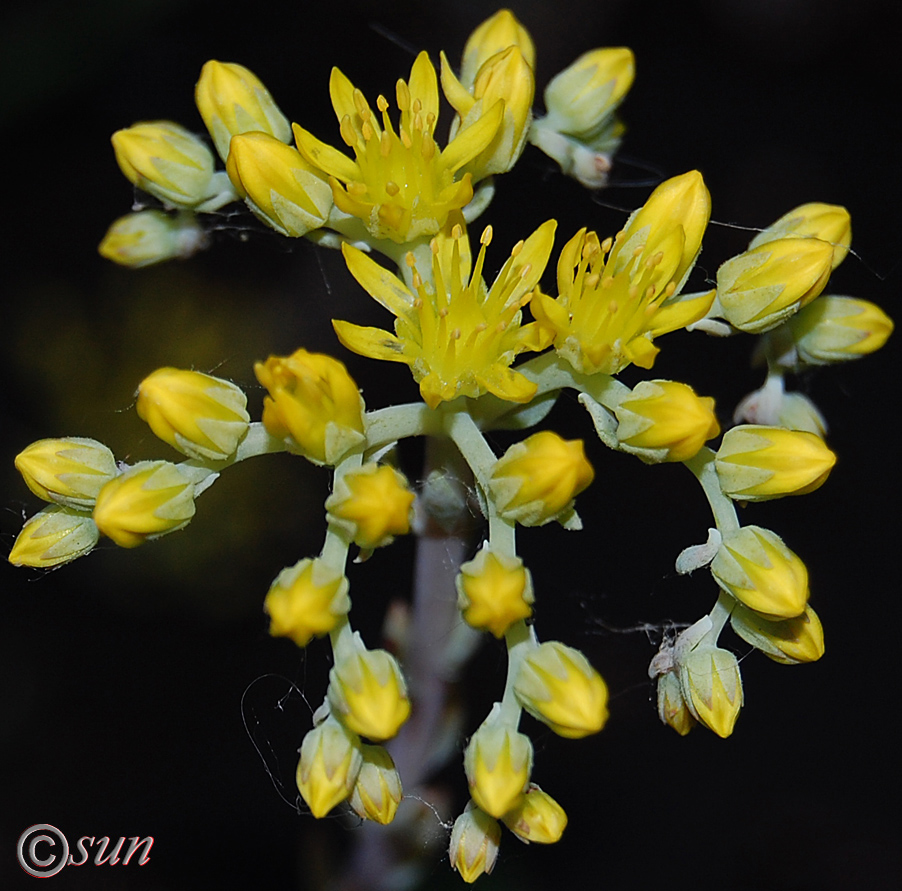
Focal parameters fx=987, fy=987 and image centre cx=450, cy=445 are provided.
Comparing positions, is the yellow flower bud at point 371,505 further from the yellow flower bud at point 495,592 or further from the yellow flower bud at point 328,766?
the yellow flower bud at point 328,766

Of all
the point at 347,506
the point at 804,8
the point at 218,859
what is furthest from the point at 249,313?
the point at 804,8

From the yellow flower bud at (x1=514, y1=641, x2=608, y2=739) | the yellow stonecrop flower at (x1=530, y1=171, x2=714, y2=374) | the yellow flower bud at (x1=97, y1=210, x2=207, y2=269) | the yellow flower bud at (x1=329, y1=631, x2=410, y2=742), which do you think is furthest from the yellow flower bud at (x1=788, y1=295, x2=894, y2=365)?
the yellow flower bud at (x1=97, y1=210, x2=207, y2=269)

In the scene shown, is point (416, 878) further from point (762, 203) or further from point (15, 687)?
point (762, 203)

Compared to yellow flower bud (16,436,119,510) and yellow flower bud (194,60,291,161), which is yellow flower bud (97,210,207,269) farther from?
yellow flower bud (16,436,119,510)

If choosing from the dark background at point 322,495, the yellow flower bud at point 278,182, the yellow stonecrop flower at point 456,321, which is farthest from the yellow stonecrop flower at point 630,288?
the dark background at point 322,495

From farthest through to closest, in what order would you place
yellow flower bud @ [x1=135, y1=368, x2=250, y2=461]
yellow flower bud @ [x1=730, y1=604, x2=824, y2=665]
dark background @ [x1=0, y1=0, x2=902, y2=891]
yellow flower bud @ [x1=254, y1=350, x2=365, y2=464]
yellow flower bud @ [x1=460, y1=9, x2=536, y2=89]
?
dark background @ [x1=0, y1=0, x2=902, y2=891], yellow flower bud @ [x1=460, y1=9, x2=536, y2=89], yellow flower bud @ [x1=730, y1=604, x2=824, y2=665], yellow flower bud @ [x1=135, y1=368, x2=250, y2=461], yellow flower bud @ [x1=254, y1=350, x2=365, y2=464]
